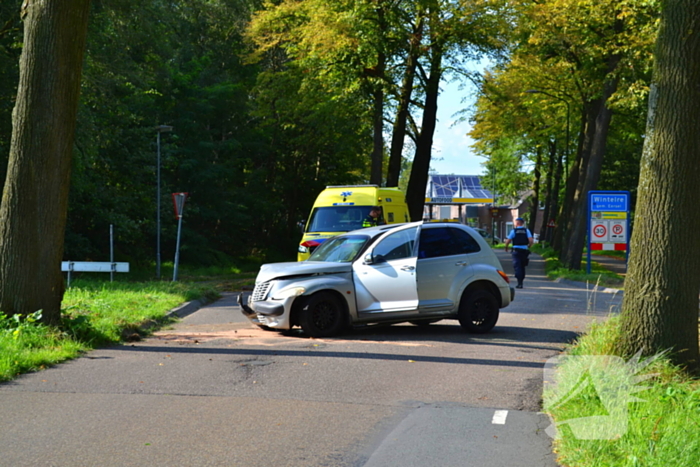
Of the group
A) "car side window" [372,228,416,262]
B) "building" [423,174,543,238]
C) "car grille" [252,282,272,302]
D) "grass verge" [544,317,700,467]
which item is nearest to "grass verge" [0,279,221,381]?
A: "car grille" [252,282,272,302]

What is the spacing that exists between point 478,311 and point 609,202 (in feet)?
48.3

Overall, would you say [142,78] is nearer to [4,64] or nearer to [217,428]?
[4,64]

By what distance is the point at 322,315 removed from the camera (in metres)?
12.1

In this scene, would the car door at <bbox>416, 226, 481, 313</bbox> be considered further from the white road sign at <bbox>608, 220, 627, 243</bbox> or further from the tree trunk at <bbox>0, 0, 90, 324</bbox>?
the white road sign at <bbox>608, 220, 627, 243</bbox>

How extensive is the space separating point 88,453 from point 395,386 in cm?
356

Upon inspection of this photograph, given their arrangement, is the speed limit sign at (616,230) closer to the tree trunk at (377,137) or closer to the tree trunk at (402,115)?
the tree trunk at (377,137)

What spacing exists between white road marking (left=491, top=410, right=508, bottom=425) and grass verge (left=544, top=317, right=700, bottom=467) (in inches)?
15.6

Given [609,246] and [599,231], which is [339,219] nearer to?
[599,231]

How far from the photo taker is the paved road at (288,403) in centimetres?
587

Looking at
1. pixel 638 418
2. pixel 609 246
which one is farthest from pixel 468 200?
pixel 638 418

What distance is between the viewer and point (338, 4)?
1156 inches

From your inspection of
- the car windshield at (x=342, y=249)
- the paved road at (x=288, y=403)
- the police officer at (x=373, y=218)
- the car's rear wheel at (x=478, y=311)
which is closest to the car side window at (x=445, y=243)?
the car's rear wheel at (x=478, y=311)

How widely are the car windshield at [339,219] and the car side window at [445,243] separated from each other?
7820 millimetres

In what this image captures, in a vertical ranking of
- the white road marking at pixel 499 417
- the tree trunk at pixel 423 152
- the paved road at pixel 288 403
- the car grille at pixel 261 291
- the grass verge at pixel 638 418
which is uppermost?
the tree trunk at pixel 423 152
